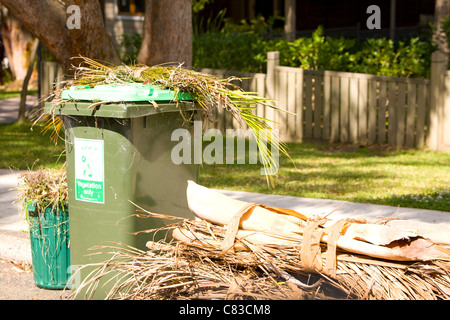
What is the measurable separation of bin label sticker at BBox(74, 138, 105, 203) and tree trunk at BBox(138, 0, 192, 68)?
4.90 meters

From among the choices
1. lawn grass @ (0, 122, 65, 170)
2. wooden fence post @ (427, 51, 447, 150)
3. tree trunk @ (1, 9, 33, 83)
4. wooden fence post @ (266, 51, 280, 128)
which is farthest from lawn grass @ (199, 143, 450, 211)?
tree trunk @ (1, 9, 33, 83)

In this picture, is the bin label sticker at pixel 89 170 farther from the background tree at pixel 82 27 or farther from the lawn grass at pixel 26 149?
the lawn grass at pixel 26 149

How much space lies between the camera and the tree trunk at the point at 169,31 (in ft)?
28.5

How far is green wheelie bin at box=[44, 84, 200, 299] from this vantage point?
3.91 metres

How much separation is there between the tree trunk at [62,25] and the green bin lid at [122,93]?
3751 mm

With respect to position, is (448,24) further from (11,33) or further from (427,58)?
(11,33)

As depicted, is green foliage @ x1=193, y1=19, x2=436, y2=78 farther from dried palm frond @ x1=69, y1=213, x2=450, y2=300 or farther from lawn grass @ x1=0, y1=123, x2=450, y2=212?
dried palm frond @ x1=69, y1=213, x2=450, y2=300

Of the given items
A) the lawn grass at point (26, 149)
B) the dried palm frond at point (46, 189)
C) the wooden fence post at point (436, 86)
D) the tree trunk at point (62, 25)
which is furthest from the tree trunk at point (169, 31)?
the dried palm frond at point (46, 189)

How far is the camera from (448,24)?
10.8 m

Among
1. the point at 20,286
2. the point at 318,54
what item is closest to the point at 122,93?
the point at 20,286

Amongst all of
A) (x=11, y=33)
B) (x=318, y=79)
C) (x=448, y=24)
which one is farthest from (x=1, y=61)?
(x=448, y=24)

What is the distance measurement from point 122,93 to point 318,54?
8163 millimetres

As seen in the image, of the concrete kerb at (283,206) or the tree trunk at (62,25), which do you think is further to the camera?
the tree trunk at (62,25)

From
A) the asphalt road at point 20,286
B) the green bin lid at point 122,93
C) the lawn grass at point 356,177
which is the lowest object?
the asphalt road at point 20,286
